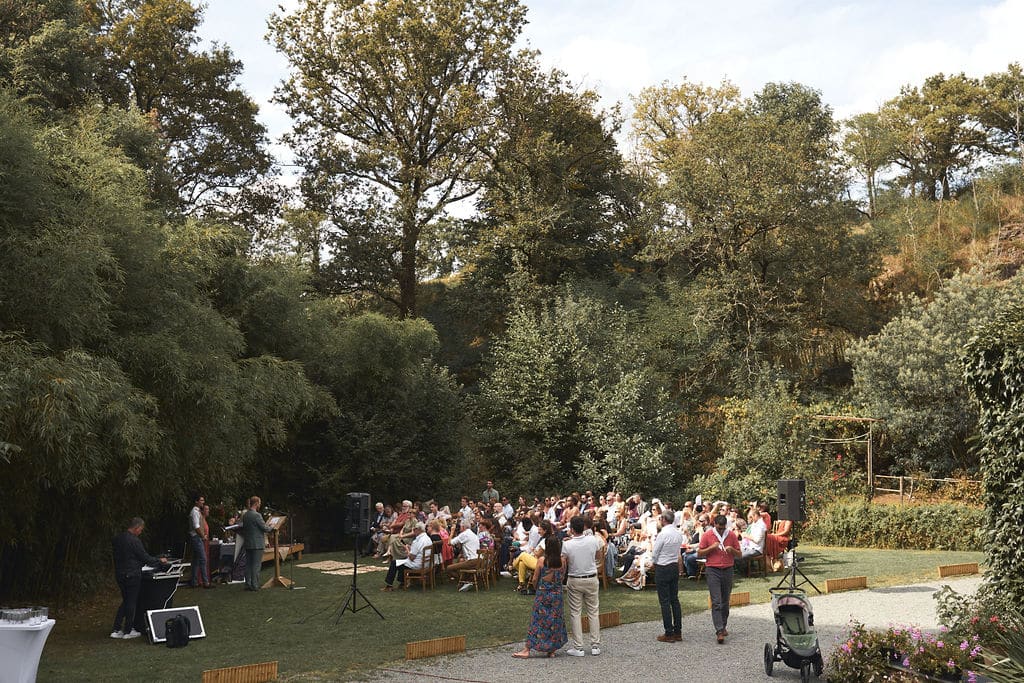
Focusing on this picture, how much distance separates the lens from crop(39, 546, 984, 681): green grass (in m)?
9.38

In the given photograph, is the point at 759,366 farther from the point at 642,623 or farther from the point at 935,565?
the point at 642,623

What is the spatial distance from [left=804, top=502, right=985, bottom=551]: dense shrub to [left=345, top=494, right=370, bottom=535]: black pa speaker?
13.0 m

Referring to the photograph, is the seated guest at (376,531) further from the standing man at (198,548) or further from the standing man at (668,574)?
the standing man at (668,574)

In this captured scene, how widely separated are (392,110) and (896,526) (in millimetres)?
21393

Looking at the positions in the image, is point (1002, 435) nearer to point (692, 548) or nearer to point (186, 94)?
point (692, 548)

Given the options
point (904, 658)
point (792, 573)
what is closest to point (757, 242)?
point (792, 573)

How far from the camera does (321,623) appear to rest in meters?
11.7

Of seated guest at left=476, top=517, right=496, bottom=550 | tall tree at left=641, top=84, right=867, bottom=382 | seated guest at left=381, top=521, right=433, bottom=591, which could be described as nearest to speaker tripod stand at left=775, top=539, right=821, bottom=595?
seated guest at left=476, top=517, right=496, bottom=550

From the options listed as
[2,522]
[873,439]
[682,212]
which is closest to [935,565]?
[873,439]

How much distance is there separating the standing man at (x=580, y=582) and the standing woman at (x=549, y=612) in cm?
10

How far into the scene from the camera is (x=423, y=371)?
24656 millimetres

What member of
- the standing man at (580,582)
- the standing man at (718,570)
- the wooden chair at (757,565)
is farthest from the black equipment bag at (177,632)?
the wooden chair at (757,565)

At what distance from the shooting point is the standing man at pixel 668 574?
1020 centimetres

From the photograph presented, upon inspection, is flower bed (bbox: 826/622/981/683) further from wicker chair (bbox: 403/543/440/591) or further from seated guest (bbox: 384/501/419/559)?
seated guest (bbox: 384/501/419/559)
